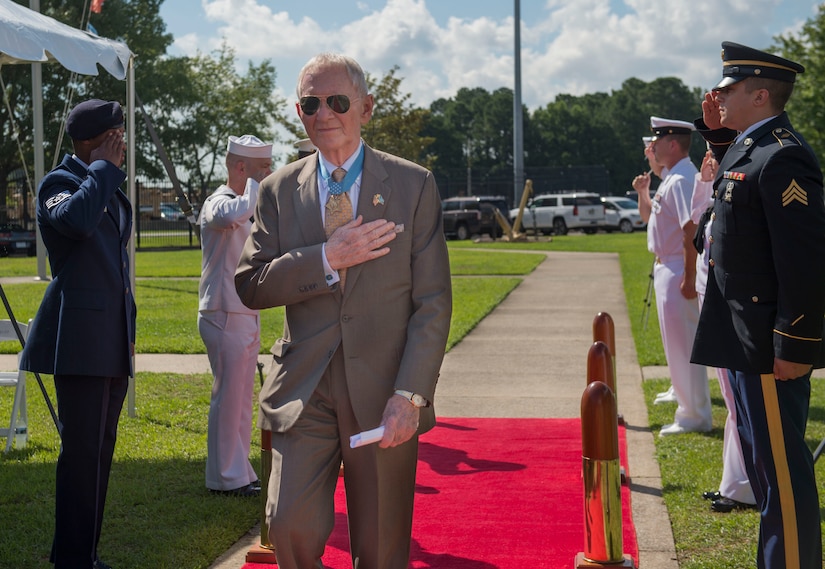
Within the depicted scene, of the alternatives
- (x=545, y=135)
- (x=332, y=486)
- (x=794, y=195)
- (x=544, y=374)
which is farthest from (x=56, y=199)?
(x=545, y=135)

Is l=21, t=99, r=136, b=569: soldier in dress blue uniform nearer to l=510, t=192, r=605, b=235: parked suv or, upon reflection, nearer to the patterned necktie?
the patterned necktie

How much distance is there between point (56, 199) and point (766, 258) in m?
2.98

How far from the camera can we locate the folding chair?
7398 millimetres

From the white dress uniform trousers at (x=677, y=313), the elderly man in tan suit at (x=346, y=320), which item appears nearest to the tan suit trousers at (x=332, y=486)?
the elderly man in tan suit at (x=346, y=320)

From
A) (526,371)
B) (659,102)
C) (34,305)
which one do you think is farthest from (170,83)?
(659,102)

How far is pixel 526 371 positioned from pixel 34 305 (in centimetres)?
945

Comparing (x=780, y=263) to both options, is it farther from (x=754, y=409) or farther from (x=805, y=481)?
(x=805, y=481)

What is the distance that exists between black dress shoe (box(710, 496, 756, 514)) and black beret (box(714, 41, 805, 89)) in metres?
2.65

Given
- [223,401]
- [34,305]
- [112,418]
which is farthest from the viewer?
[34,305]

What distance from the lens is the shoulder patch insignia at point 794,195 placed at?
3980 millimetres

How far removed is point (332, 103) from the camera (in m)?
3.67

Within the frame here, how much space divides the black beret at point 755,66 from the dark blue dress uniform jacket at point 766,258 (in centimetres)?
18

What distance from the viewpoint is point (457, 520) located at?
5949 millimetres

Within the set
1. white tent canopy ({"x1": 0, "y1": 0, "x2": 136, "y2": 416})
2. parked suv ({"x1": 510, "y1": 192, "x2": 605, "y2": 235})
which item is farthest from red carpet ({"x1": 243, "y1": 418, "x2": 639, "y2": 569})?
parked suv ({"x1": 510, "y1": 192, "x2": 605, "y2": 235})
